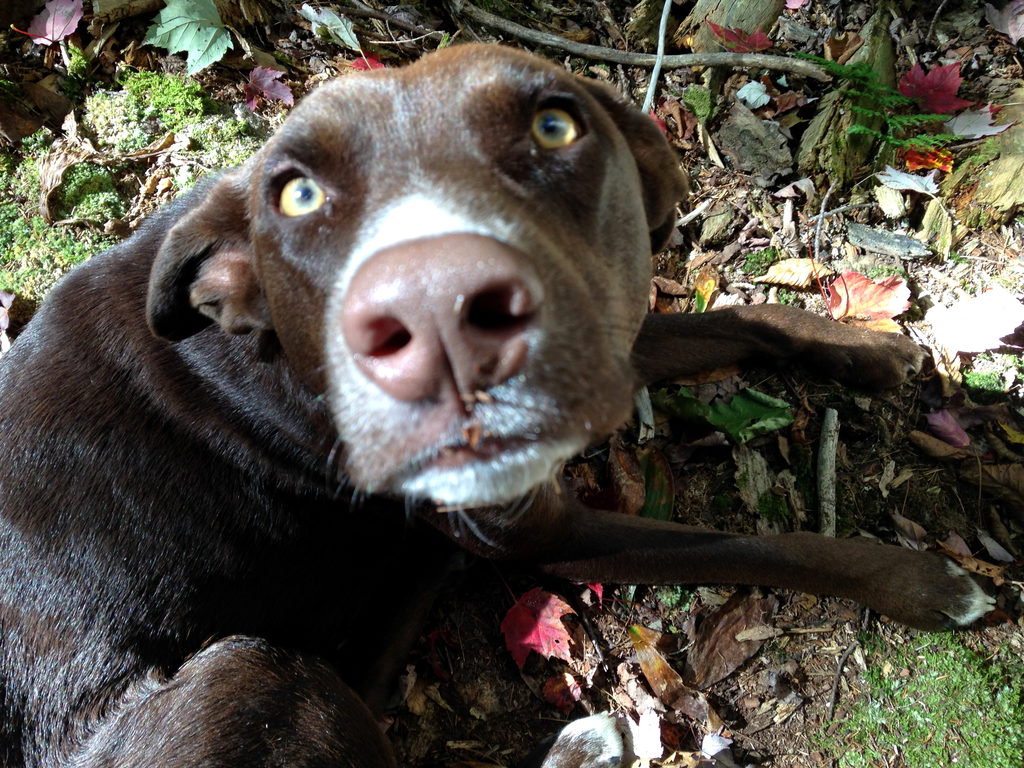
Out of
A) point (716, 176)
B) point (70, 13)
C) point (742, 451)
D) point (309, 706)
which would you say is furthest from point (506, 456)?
point (70, 13)

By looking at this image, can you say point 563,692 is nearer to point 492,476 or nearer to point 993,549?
point 492,476

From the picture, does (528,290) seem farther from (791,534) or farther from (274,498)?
(791,534)

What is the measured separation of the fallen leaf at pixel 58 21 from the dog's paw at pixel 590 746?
15.8 feet

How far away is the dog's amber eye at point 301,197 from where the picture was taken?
222 cm

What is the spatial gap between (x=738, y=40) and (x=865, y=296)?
187cm

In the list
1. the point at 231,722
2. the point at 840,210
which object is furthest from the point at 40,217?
the point at 840,210

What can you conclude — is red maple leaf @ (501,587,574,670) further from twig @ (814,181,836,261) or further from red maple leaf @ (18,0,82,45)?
red maple leaf @ (18,0,82,45)

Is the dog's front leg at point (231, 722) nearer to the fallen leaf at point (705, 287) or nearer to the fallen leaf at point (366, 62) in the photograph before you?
the fallen leaf at point (705, 287)

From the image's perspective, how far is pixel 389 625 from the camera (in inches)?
136

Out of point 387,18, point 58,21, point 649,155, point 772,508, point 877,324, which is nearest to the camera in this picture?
point 649,155

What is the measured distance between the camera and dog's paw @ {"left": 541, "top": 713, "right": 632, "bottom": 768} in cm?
305

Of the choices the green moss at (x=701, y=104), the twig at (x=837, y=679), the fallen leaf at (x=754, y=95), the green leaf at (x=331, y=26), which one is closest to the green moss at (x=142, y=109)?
the green leaf at (x=331, y=26)

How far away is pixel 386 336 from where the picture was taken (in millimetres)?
1524

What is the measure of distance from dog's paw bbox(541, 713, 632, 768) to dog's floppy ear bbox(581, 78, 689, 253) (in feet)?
7.10
